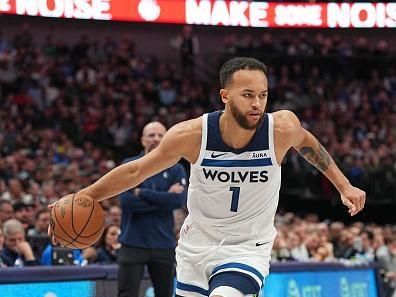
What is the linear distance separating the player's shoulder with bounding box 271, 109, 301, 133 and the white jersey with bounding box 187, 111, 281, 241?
50mm

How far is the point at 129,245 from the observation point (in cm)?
732

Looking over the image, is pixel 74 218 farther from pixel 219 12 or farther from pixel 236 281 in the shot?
pixel 219 12

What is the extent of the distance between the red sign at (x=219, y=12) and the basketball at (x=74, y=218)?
882 cm

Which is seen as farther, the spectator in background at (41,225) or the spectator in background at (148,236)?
the spectator in background at (41,225)

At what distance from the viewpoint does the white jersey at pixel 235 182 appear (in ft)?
16.4

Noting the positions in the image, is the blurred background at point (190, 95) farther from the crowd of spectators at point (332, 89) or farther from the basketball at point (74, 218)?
the basketball at point (74, 218)

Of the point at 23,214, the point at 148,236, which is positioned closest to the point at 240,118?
the point at 148,236

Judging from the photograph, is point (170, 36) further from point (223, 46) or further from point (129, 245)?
point (129, 245)

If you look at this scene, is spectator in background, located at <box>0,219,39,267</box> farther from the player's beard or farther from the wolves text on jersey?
the player's beard

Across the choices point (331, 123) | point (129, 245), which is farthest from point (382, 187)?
point (129, 245)

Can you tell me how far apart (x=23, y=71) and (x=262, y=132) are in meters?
15.8

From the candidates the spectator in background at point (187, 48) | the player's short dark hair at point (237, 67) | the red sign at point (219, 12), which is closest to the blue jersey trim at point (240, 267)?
the player's short dark hair at point (237, 67)

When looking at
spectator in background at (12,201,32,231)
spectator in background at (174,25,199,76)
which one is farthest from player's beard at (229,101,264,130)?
spectator in background at (174,25,199,76)

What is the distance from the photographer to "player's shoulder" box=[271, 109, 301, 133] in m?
5.15
